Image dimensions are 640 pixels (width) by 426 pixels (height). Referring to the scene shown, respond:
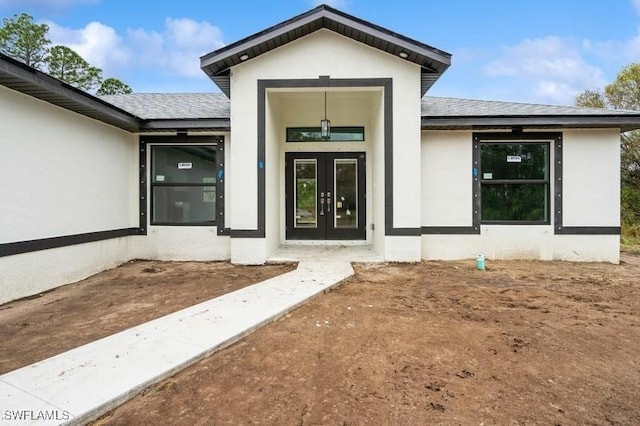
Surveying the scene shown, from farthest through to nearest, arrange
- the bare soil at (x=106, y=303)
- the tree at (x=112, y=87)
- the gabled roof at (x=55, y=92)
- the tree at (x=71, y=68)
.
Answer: the tree at (x=112, y=87), the tree at (x=71, y=68), the gabled roof at (x=55, y=92), the bare soil at (x=106, y=303)

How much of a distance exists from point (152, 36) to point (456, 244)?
1404 inches

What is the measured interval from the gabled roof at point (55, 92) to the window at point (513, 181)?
24.1 ft

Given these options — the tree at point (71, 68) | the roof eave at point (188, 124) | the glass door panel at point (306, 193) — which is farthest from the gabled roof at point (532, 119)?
the tree at point (71, 68)

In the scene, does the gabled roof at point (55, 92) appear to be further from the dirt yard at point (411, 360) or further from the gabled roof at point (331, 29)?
the dirt yard at point (411, 360)

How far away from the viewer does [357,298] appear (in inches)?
179

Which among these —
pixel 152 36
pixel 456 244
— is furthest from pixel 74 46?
pixel 456 244

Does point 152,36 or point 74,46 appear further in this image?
point 152,36

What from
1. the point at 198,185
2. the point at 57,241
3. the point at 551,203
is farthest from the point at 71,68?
the point at 551,203

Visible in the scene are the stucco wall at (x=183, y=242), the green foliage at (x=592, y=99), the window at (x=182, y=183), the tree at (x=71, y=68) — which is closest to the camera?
the stucco wall at (x=183, y=242)

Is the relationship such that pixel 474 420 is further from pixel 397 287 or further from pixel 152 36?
pixel 152 36

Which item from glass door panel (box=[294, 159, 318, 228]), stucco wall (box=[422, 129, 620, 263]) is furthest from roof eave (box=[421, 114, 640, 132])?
glass door panel (box=[294, 159, 318, 228])

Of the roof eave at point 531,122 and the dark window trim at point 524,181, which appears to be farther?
the dark window trim at point 524,181

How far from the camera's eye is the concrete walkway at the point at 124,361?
2037 millimetres

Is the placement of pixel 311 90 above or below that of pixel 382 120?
above
